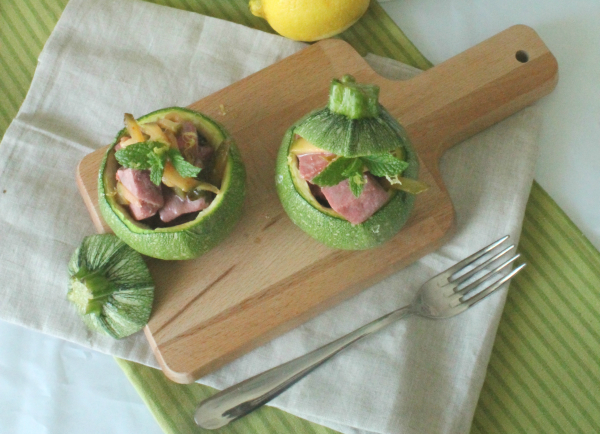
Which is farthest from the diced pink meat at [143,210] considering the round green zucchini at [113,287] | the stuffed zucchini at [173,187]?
the round green zucchini at [113,287]

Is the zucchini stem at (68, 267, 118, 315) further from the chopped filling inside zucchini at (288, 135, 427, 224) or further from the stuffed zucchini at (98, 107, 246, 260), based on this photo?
the chopped filling inside zucchini at (288, 135, 427, 224)

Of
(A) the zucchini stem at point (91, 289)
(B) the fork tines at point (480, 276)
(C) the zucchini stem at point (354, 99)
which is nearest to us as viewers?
(C) the zucchini stem at point (354, 99)

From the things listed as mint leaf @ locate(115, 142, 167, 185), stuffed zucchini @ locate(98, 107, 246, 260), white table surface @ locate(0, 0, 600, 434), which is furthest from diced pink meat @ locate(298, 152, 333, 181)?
white table surface @ locate(0, 0, 600, 434)

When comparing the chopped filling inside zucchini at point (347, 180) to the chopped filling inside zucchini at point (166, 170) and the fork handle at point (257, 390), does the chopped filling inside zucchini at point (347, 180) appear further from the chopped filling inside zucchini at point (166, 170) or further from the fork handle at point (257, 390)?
the fork handle at point (257, 390)

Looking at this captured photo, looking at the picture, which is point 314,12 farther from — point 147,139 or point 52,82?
point 52,82

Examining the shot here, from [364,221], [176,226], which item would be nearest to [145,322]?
[176,226]

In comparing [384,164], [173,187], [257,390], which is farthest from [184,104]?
[257,390]
